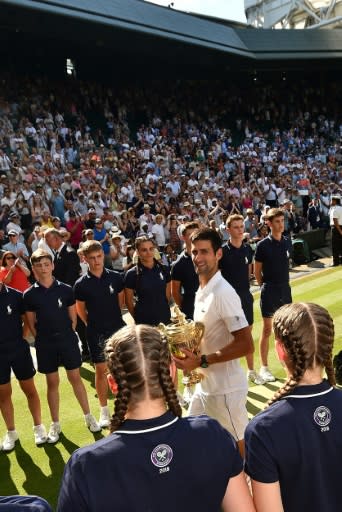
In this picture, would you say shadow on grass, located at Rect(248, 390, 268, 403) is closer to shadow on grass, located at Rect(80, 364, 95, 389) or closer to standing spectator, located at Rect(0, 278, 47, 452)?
shadow on grass, located at Rect(80, 364, 95, 389)

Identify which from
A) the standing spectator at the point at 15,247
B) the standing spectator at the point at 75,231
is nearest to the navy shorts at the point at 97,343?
the standing spectator at the point at 15,247

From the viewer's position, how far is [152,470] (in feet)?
5.59

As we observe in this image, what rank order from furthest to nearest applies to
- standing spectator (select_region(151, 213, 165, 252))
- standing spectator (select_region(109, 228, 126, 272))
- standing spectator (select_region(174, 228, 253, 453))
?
1. standing spectator (select_region(151, 213, 165, 252))
2. standing spectator (select_region(109, 228, 126, 272))
3. standing spectator (select_region(174, 228, 253, 453))

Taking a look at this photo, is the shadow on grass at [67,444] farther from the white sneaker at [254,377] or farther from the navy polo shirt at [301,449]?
the navy polo shirt at [301,449]

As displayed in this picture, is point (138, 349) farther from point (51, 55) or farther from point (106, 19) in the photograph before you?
point (51, 55)

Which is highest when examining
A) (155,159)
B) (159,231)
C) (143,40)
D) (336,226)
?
(143,40)

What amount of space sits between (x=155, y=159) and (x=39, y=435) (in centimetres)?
1412

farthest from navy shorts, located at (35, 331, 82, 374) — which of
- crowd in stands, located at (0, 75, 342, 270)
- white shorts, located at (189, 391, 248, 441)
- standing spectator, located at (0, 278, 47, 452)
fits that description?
crowd in stands, located at (0, 75, 342, 270)

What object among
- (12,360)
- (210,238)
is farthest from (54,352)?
(210,238)

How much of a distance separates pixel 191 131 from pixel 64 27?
6955 millimetres

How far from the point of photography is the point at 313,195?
19375 millimetres

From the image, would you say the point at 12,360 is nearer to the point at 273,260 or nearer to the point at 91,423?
the point at 91,423

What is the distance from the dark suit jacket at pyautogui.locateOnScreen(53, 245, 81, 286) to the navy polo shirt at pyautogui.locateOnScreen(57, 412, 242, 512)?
5881 millimetres

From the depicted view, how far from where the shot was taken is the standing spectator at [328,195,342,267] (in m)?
13.1
